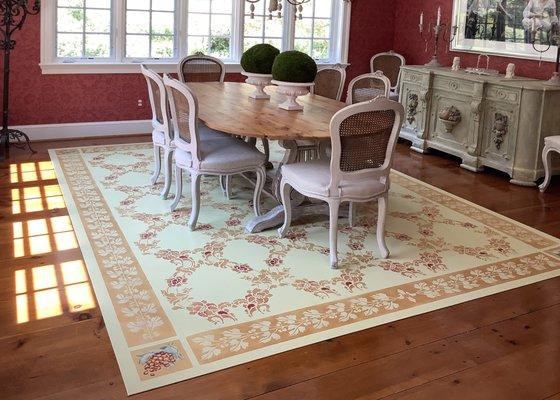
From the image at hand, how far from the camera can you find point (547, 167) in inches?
200

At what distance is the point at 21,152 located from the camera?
586cm

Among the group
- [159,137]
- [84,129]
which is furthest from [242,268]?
[84,129]

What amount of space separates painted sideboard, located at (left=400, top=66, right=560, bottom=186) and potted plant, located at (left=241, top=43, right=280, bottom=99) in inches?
88.7

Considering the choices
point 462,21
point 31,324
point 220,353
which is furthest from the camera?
point 462,21

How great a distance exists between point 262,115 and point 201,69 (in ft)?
7.20

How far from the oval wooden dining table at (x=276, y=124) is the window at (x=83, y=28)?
2.33 meters

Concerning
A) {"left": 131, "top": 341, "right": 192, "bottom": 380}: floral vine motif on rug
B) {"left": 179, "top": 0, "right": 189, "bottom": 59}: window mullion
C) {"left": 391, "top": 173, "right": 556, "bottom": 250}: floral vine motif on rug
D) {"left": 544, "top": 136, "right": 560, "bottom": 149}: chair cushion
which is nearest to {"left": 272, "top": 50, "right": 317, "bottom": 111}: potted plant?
{"left": 391, "top": 173, "right": 556, "bottom": 250}: floral vine motif on rug

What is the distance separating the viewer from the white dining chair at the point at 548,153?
491 cm

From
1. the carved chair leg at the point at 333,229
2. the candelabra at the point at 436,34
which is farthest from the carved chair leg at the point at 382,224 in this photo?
the candelabra at the point at 436,34

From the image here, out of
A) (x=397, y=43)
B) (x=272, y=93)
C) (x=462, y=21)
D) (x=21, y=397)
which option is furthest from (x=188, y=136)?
(x=397, y=43)

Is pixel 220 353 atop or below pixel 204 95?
below

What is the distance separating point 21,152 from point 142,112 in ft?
5.01

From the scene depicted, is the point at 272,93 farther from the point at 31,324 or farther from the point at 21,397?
the point at 21,397

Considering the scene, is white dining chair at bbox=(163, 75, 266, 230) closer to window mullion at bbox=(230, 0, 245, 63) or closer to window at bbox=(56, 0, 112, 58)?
window at bbox=(56, 0, 112, 58)
